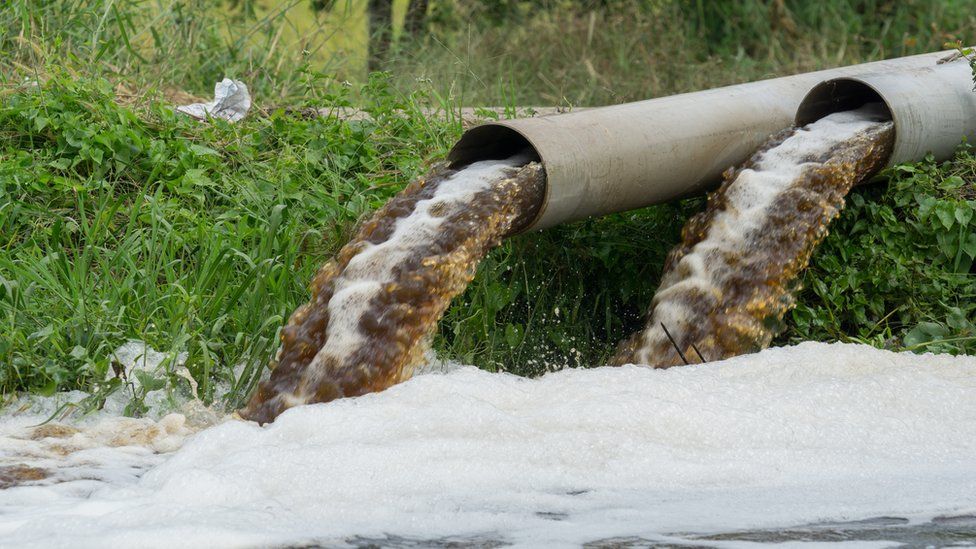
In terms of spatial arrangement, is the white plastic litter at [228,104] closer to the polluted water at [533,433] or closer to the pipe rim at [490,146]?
the pipe rim at [490,146]

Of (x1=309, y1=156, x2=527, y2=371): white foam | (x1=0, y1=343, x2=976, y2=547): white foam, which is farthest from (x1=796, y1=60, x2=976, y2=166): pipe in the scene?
(x1=309, y1=156, x2=527, y2=371): white foam

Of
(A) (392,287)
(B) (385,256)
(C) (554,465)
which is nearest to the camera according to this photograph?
(C) (554,465)

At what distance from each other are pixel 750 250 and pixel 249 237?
1.94 meters

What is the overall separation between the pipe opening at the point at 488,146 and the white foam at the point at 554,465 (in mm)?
853

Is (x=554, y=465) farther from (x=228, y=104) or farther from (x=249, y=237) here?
(x=228, y=104)

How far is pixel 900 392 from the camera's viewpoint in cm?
372

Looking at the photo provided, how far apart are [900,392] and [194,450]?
2077mm

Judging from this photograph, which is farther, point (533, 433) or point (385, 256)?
point (385, 256)

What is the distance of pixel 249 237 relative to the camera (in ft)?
15.9

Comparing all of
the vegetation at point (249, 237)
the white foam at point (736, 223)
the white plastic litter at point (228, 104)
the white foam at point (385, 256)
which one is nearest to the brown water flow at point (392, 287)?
the white foam at point (385, 256)

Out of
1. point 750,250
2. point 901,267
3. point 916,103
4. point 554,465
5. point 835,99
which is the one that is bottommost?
point 901,267

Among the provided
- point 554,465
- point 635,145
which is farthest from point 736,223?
point 554,465

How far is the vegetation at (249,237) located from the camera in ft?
13.6

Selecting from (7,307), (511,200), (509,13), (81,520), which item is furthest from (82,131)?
(509,13)
